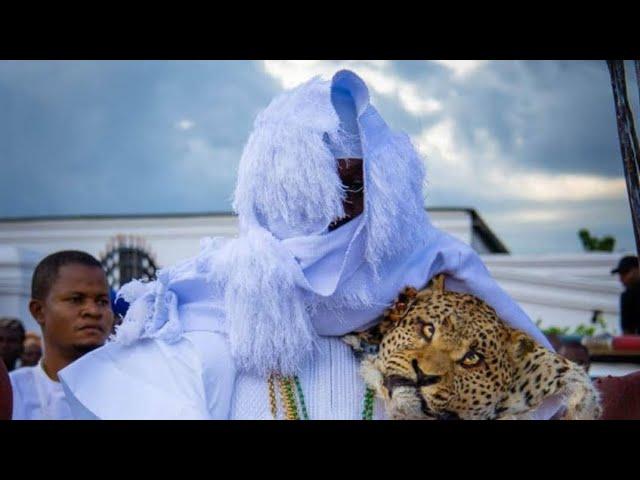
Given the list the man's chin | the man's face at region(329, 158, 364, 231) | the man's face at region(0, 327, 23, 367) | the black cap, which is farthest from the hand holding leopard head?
the black cap

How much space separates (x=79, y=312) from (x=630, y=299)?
13.9 feet

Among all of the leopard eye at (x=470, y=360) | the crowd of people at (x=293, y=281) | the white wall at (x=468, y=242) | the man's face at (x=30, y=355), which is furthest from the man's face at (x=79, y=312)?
the white wall at (x=468, y=242)

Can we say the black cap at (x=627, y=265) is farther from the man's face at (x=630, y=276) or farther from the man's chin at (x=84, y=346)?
the man's chin at (x=84, y=346)

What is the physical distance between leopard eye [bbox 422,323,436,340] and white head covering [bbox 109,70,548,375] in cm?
15

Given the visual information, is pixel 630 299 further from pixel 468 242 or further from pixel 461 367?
pixel 461 367

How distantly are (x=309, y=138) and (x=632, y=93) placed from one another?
3.63 ft

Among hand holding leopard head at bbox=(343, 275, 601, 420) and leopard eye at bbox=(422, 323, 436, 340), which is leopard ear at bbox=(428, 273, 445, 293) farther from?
leopard eye at bbox=(422, 323, 436, 340)

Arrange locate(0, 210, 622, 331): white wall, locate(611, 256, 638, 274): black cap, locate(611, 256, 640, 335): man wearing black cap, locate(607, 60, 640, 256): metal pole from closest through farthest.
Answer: locate(607, 60, 640, 256): metal pole
locate(611, 256, 640, 335): man wearing black cap
locate(611, 256, 638, 274): black cap
locate(0, 210, 622, 331): white wall

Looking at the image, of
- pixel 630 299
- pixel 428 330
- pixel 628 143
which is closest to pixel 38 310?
pixel 428 330

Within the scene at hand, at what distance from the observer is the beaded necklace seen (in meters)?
3.09
